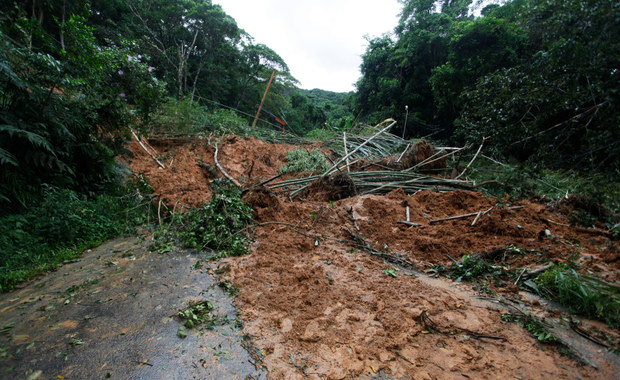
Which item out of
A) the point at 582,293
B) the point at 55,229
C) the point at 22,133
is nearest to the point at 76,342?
the point at 55,229

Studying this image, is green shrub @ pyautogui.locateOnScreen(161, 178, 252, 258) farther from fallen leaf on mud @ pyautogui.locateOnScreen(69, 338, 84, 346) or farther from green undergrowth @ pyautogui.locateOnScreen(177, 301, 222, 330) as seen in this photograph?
fallen leaf on mud @ pyautogui.locateOnScreen(69, 338, 84, 346)

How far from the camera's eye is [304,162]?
694cm

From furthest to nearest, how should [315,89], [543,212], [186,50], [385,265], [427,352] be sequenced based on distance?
[315,89] → [186,50] → [543,212] → [385,265] → [427,352]

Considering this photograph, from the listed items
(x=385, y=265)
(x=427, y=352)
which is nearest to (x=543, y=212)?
(x=385, y=265)

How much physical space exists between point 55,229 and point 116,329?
2162 mm

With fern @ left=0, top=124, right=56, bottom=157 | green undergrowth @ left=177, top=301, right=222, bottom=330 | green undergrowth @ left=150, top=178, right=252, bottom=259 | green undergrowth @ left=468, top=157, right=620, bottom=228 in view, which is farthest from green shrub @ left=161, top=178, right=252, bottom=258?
green undergrowth @ left=468, top=157, right=620, bottom=228

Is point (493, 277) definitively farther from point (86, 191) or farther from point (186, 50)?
point (186, 50)

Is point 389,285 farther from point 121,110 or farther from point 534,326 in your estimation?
point 121,110

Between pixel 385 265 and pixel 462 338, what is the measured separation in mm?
1094

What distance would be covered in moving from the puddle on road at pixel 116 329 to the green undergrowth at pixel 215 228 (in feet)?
1.74

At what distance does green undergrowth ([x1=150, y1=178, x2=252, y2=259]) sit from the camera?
124 inches

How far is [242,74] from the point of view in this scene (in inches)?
747

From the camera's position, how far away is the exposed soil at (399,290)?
158cm

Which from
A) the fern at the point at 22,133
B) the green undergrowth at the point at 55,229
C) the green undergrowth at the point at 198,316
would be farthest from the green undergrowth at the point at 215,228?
the fern at the point at 22,133
